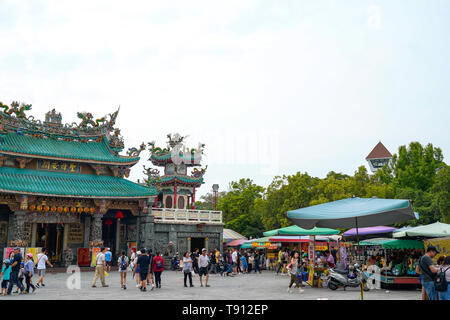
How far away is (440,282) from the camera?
7.89 metres

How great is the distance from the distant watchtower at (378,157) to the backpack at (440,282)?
78.7 m

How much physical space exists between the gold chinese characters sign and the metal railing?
6085mm

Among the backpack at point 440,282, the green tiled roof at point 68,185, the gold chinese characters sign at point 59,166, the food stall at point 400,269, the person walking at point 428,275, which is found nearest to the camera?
the backpack at point 440,282

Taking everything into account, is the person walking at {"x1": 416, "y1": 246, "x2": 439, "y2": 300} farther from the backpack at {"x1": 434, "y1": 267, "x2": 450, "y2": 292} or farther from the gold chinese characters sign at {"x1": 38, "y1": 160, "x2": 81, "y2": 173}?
the gold chinese characters sign at {"x1": 38, "y1": 160, "x2": 81, "y2": 173}

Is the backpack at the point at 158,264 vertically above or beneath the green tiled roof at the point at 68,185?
beneath

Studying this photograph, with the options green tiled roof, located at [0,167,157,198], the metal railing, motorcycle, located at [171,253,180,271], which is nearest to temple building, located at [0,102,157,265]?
green tiled roof, located at [0,167,157,198]

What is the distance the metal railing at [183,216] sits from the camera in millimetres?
29797

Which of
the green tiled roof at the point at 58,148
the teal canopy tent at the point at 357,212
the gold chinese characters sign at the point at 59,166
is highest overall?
the green tiled roof at the point at 58,148

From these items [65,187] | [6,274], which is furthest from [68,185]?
[6,274]

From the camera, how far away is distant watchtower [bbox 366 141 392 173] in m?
82.4

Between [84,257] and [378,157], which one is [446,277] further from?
[378,157]

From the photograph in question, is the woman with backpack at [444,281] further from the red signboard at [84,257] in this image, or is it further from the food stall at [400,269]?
the red signboard at [84,257]

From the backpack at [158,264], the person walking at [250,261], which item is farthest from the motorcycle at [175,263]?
the backpack at [158,264]
